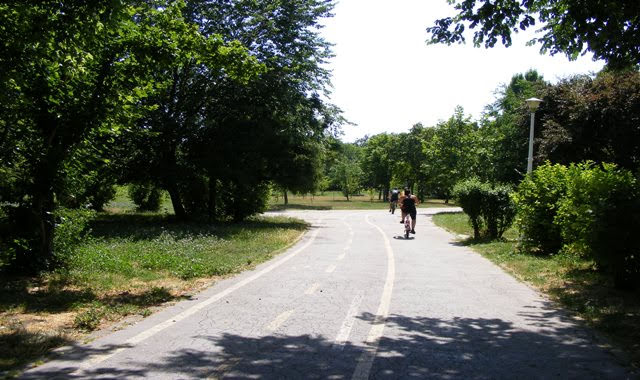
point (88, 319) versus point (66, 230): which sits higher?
point (66, 230)

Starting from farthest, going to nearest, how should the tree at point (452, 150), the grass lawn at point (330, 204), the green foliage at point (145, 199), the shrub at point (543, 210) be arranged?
the grass lawn at point (330, 204) < the tree at point (452, 150) < the green foliage at point (145, 199) < the shrub at point (543, 210)

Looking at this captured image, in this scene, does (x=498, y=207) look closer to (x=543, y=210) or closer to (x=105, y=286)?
(x=543, y=210)

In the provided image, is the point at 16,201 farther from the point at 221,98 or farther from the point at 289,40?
the point at 289,40

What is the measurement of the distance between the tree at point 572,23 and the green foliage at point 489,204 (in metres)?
7.99

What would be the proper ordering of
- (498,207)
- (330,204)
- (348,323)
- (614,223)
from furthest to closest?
1. (330,204)
2. (498,207)
3. (614,223)
4. (348,323)

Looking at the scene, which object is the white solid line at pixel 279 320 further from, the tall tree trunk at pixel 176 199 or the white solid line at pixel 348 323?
the tall tree trunk at pixel 176 199

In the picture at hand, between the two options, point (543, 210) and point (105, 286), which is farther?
point (543, 210)

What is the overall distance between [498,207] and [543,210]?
12.2 feet

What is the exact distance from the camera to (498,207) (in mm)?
17484

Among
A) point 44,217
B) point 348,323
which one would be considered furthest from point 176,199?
point 348,323

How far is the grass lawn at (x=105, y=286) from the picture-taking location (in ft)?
19.8

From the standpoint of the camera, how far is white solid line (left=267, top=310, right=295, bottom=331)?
6.57 meters

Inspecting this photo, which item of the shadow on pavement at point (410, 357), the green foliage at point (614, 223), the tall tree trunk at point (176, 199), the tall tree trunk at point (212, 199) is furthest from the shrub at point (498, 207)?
the tall tree trunk at point (212, 199)

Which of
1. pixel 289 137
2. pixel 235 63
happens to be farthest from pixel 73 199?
pixel 289 137
